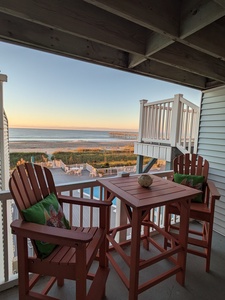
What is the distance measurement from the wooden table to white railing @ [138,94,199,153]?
1790 millimetres

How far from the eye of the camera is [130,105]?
1428cm

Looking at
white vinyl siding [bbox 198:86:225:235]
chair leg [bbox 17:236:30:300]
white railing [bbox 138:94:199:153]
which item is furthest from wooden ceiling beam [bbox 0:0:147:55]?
white railing [bbox 138:94:199:153]

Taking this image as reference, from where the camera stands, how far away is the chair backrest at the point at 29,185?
1212mm

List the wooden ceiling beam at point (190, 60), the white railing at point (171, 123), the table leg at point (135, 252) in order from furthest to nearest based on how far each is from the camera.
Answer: the white railing at point (171, 123), the wooden ceiling beam at point (190, 60), the table leg at point (135, 252)

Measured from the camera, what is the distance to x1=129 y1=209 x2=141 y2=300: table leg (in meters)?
1.32

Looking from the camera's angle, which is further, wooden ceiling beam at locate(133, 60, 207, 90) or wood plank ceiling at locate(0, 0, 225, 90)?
wooden ceiling beam at locate(133, 60, 207, 90)

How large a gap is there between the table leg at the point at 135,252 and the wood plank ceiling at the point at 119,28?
1.39 m

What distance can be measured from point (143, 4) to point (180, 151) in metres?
3.17

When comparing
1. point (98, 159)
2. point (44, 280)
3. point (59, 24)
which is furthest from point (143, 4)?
point (98, 159)

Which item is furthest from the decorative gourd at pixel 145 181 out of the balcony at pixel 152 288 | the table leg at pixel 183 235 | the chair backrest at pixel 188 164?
the chair backrest at pixel 188 164

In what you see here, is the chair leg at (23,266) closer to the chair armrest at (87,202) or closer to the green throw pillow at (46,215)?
the green throw pillow at (46,215)

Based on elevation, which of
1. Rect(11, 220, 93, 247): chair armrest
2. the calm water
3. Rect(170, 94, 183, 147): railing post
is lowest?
Rect(11, 220, 93, 247): chair armrest

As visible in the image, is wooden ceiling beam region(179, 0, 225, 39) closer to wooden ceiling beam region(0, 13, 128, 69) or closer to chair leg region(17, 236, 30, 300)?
wooden ceiling beam region(0, 13, 128, 69)

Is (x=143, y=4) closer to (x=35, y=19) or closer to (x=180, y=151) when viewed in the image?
(x=35, y=19)
